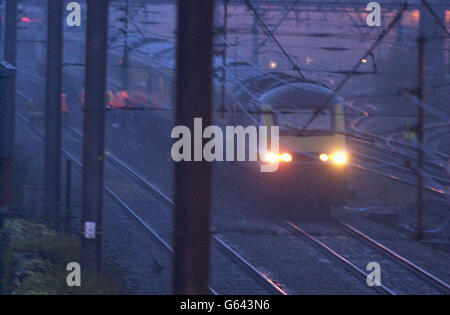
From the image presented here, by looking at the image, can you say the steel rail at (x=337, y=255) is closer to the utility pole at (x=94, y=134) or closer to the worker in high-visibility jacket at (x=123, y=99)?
the utility pole at (x=94, y=134)

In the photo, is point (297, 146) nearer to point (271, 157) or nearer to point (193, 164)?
point (271, 157)

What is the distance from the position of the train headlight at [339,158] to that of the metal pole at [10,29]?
7615 millimetres

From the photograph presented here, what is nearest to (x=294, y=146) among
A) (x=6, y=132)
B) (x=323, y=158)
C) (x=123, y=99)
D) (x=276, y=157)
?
(x=276, y=157)

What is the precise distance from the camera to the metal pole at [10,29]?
49.1ft

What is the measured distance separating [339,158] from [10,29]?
7.83 metres

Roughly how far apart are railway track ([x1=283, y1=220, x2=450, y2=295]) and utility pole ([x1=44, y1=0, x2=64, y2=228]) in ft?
14.5

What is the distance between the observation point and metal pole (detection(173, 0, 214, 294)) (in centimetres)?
516

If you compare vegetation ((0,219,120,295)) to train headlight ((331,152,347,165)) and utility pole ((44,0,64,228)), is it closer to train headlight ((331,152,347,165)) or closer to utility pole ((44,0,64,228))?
utility pole ((44,0,64,228))

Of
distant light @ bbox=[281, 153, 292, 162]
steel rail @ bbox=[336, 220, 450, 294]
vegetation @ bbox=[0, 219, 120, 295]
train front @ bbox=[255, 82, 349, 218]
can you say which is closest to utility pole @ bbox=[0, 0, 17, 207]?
vegetation @ bbox=[0, 219, 120, 295]

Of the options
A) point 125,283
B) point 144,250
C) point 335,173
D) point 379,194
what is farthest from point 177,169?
point 379,194

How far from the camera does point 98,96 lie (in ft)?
27.3

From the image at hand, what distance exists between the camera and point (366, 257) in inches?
444
